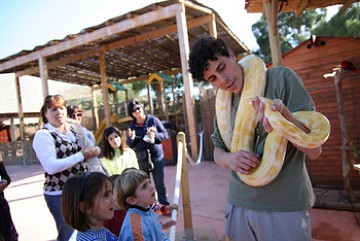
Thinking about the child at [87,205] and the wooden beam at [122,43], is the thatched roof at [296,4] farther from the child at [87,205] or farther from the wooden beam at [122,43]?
the wooden beam at [122,43]

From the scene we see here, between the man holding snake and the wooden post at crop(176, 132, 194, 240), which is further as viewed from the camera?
the wooden post at crop(176, 132, 194, 240)

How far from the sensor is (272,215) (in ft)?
5.30

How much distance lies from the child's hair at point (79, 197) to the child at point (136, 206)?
30 cm

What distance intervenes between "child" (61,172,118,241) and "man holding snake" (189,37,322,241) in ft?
2.57

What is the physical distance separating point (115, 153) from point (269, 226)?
2824 millimetres

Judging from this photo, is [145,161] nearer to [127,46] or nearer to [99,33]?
[99,33]

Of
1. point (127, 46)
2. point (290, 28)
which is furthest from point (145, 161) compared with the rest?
point (290, 28)

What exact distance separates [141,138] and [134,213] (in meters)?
2.80

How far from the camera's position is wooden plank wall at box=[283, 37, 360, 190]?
5.04 metres

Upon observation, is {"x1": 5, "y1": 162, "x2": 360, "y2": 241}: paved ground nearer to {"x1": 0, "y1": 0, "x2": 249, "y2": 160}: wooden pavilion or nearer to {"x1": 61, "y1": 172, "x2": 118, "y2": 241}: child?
{"x1": 0, "y1": 0, "x2": 249, "y2": 160}: wooden pavilion

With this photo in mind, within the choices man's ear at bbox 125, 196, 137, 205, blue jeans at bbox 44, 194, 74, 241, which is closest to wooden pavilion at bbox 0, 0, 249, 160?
blue jeans at bbox 44, 194, 74, 241

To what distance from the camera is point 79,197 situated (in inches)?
66.5

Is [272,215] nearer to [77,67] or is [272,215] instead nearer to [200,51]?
[200,51]

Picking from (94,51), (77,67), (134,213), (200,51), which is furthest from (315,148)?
(77,67)
